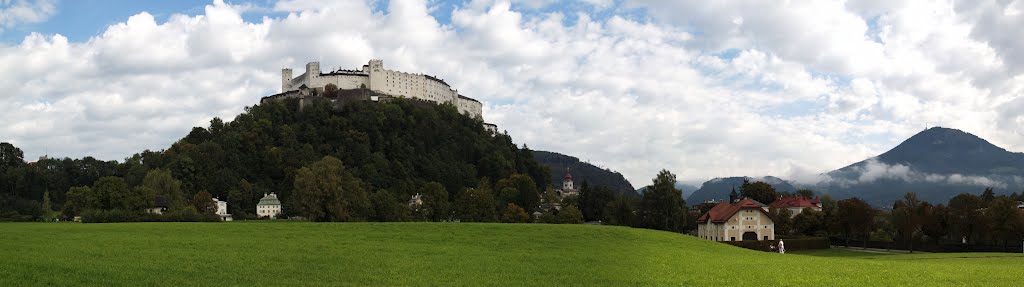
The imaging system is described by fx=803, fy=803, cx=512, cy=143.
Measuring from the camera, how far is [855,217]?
8312cm

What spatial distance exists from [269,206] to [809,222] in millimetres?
87158

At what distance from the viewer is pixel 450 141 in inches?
6791

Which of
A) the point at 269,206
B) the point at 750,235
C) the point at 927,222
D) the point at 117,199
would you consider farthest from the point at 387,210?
the point at 927,222

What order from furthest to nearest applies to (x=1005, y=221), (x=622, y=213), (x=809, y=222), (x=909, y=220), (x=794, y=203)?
1. (x=794, y=203)
2. (x=622, y=213)
3. (x=809, y=222)
4. (x=909, y=220)
5. (x=1005, y=221)

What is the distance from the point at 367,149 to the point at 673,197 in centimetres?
8278

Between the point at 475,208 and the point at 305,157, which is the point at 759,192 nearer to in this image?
the point at 475,208

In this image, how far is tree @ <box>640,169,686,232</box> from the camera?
87.1m

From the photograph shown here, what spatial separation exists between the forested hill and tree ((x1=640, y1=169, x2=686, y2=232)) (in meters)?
52.0

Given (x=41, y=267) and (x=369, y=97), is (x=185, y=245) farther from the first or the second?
(x=369, y=97)

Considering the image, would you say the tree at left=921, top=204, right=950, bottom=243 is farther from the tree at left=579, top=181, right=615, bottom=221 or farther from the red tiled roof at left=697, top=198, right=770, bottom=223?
the tree at left=579, top=181, right=615, bottom=221

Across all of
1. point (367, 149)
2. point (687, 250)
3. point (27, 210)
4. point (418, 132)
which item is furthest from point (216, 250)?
point (418, 132)

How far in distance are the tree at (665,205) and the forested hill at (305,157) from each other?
2049 inches

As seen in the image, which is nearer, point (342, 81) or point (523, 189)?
point (523, 189)

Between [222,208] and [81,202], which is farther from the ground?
[81,202]
